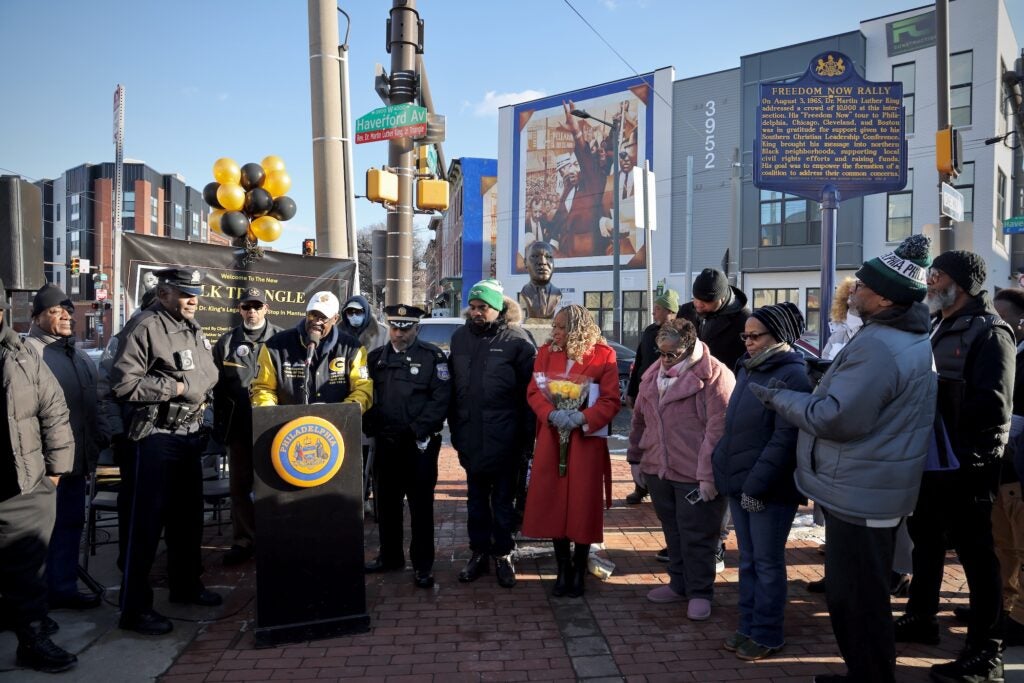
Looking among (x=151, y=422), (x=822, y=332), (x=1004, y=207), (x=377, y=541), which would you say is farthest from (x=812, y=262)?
(x=151, y=422)

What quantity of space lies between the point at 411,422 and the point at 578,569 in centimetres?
146

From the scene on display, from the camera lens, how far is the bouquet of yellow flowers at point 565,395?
4457 millimetres

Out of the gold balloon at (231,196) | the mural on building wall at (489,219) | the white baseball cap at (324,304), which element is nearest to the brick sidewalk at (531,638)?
the white baseball cap at (324,304)

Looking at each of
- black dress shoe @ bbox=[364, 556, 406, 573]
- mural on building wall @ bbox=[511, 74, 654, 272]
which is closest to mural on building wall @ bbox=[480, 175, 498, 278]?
mural on building wall @ bbox=[511, 74, 654, 272]

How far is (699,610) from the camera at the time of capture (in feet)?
13.5

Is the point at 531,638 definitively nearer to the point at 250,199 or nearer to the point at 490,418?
the point at 490,418

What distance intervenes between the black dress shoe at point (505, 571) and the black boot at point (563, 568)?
0.99 feet

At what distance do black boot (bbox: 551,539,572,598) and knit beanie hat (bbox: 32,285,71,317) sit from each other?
11.9 ft

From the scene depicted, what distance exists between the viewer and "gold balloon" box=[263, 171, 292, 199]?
7.99m

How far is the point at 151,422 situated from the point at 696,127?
28771 mm

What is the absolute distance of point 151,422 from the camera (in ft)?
13.2

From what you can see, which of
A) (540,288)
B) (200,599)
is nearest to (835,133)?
(540,288)

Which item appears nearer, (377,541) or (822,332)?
(377,541)

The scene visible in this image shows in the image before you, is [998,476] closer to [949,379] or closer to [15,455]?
[949,379]
